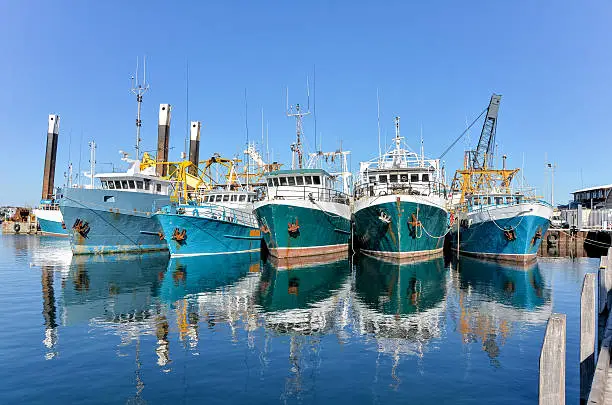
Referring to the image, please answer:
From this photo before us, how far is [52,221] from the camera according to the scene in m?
68.7

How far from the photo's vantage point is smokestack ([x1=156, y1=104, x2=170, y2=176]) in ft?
167

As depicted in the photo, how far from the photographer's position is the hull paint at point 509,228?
30891mm

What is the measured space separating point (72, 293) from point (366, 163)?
26.4 meters

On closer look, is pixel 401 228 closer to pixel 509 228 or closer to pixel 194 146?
pixel 509 228

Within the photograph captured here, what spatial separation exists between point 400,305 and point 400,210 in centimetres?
1348

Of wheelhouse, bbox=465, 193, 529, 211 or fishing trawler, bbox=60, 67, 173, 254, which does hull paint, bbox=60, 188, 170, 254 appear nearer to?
fishing trawler, bbox=60, 67, 173, 254

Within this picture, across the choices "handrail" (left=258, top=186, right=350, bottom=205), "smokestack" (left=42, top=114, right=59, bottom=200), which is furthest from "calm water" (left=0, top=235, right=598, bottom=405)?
"smokestack" (left=42, top=114, right=59, bottom=200)

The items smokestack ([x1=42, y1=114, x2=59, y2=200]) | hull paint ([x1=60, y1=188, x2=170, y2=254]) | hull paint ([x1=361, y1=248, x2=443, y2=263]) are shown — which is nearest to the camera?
hull paint ([x1=361, y1=248, x2=443, y2=263])

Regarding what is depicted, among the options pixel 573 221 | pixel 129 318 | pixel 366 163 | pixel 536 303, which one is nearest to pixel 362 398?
pixel 129 318

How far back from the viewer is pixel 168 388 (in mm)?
8906

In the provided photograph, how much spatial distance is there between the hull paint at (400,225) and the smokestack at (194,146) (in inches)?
1194

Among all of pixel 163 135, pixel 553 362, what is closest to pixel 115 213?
pixel 163 135

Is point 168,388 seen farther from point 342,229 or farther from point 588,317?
point 342,229

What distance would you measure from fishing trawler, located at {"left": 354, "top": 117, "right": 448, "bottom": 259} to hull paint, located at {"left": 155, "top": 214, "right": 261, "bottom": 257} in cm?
1025
